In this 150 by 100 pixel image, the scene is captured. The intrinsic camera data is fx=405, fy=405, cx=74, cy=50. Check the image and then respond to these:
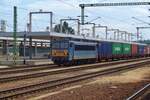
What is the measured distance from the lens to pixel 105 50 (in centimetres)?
5741

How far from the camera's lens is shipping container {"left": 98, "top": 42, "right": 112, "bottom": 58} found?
54.6m

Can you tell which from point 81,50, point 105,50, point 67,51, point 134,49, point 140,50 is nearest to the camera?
point 67,51

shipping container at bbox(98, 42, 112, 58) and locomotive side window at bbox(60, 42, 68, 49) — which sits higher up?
locomotive side window at bbox(60, 42, 68, 49)

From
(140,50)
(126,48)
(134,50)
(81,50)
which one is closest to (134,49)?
(134,50)

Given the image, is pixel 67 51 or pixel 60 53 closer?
pixel 67 51

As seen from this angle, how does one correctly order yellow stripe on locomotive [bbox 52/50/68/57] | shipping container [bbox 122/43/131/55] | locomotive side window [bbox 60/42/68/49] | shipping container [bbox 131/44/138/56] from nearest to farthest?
yellow stripe on locomotive [bbox 52/50/68/57], locomotive side window [bbox 60/42/68/49], shipping container [bbox 122/43/131/55], shipping container [bbox 131/44/138/56]

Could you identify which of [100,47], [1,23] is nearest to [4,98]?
[100,47]

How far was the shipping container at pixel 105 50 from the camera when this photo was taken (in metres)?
54.6

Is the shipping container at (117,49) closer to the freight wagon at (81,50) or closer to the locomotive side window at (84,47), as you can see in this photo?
the freight wagon at (81,50)

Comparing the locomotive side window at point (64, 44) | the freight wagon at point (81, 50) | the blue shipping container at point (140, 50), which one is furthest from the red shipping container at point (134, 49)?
the locomotive side window at point (64, 44)

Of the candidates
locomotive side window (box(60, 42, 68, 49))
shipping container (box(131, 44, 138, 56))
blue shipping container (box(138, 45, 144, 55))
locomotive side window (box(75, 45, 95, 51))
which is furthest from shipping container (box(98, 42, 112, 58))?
blue shipping container (box(138, 45, 144, 55))

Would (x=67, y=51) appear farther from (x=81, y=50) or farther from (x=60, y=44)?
(x=81, y=50)

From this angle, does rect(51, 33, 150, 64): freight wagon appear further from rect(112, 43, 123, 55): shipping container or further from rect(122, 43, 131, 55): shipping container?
rect(122, 43, 131, 55): shipping container

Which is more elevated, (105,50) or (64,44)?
(64,44)
